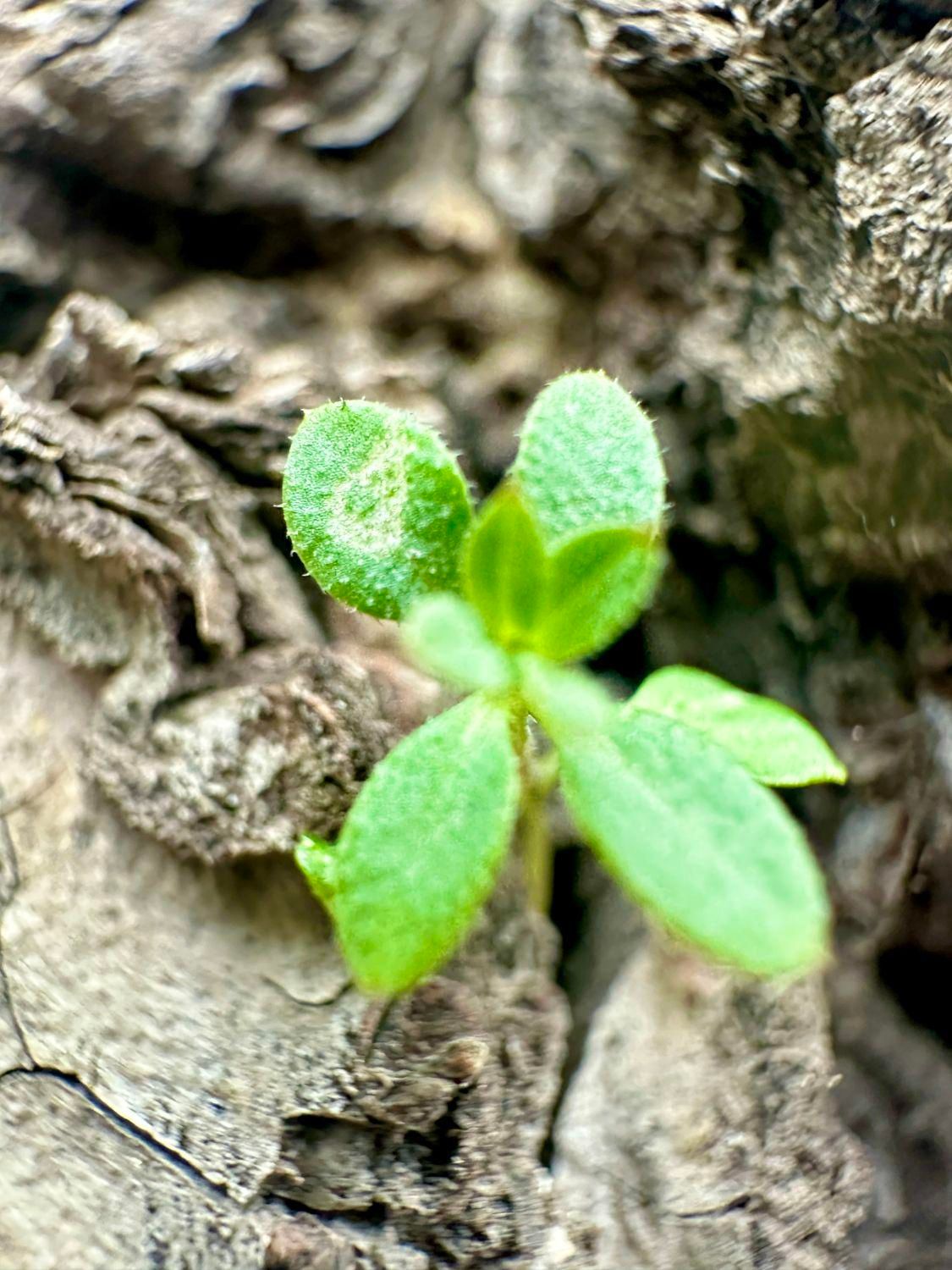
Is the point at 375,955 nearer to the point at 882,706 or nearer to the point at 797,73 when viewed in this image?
the point at 882,706

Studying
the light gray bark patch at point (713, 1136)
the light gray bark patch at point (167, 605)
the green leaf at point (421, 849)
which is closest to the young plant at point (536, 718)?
the green leaf at point (421, 849)

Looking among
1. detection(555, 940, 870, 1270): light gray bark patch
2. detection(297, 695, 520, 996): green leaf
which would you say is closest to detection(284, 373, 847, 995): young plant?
detection(297, 695, 520, 996): green leaf

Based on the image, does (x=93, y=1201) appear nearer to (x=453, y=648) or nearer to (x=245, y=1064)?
(x=245, y=1064)

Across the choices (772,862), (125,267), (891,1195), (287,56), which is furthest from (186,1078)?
(287,56)

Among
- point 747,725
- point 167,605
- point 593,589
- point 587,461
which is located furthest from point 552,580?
point 167,605

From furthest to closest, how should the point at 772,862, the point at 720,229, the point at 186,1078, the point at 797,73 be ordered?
the point at 720,229 → the point at 797,73 → the point at 186,1078 → the point at 772,862

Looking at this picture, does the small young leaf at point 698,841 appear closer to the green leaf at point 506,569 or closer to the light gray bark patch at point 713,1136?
the green leaf at point 506,569
